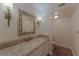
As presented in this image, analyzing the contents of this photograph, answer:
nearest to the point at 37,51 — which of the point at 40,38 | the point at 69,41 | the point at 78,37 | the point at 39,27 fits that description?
the point at 40,38

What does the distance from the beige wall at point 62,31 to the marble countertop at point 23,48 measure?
0.60 ft

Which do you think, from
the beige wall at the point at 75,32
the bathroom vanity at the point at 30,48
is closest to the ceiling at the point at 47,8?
the beige wall at the point at 75,32

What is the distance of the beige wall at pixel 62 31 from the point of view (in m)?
1.34

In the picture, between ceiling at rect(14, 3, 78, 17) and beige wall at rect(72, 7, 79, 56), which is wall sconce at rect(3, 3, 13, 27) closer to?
ceiling at rect(14, 3, 78, 17)

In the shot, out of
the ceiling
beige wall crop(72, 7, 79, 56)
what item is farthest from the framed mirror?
beige wall crop(72, 7, 79, 56)

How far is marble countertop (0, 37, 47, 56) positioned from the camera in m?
1.14

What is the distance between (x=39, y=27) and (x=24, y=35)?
0.23 m

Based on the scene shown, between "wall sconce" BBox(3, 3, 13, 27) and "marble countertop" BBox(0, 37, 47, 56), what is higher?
"wall sconce" BBox(3, 3, 13, 27)

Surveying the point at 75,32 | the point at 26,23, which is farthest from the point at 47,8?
the point at 75,32

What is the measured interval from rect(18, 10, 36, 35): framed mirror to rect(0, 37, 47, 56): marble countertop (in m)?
0.14

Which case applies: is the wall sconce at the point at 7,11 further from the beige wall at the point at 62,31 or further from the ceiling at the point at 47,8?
the beige wall at the point at 62,31

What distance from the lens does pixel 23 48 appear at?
122 centimetres

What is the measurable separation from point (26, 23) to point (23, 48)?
13.6 inches

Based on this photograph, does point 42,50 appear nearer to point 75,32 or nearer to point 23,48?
point 23,48
